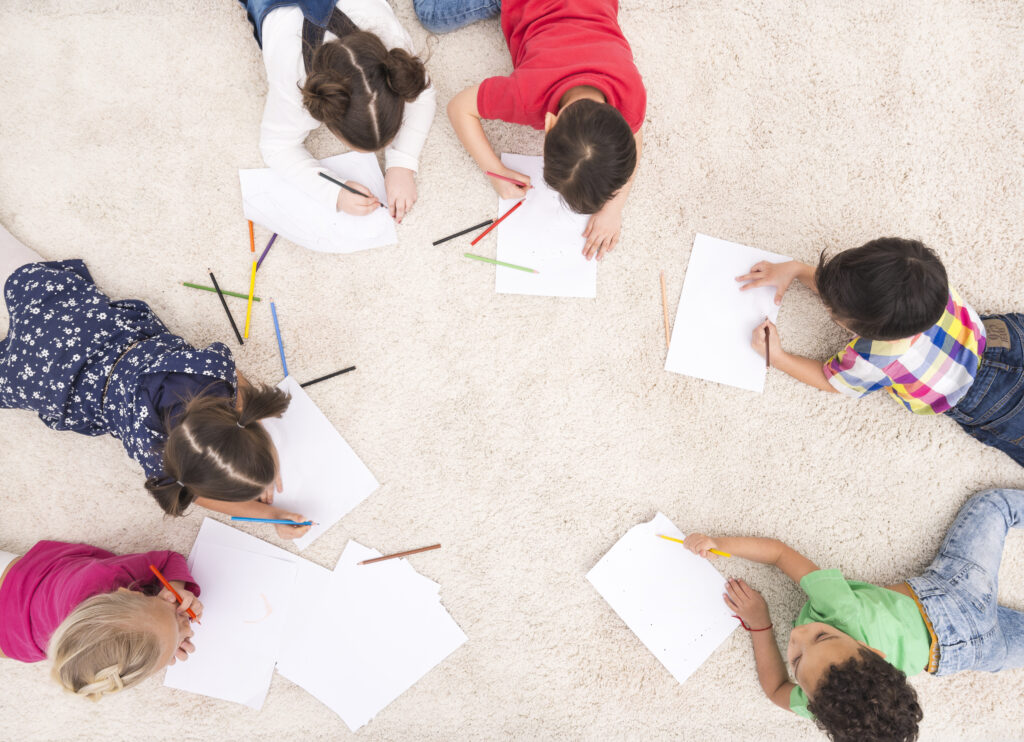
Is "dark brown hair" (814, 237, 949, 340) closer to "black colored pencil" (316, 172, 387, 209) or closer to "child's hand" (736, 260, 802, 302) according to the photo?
"child's hand" (736, 260, 802, 302)

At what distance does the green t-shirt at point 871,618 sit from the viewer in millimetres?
909

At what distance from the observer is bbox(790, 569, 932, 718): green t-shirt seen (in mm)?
909

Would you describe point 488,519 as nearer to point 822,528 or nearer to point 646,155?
point 822,528

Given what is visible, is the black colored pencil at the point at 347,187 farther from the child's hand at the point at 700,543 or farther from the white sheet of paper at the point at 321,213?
the child's hand at the point at 700,543

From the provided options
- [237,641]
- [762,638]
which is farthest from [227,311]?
[762,638]

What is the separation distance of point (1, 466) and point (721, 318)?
50.6 inches

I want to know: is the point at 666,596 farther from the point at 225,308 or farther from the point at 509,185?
the point at 225,308

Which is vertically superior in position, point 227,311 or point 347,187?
point 347,187

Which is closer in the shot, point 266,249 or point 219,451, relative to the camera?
point 219,451

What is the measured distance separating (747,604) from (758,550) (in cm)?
10

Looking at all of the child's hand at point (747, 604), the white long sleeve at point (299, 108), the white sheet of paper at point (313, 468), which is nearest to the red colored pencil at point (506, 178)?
the white long sleeve at point (299, 108)

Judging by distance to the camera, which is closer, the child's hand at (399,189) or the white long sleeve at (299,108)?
→ the white long sleeve at (299,108)

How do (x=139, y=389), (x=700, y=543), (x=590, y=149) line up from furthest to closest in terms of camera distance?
(x=700, y=543)
(x=139, y=389)
(x=590, y=149)

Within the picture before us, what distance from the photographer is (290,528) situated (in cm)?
96
